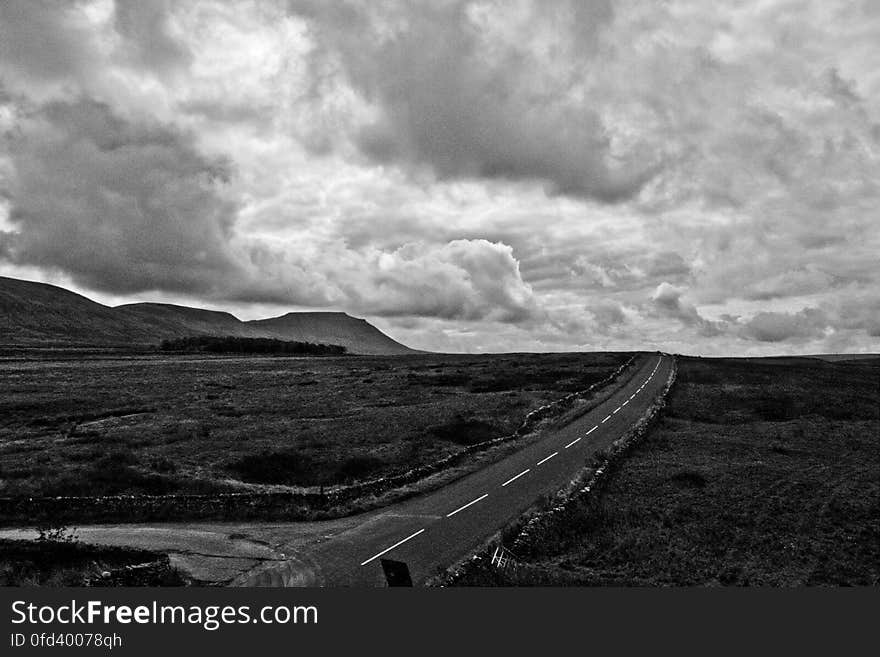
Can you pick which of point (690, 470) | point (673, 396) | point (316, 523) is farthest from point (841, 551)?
point (673, 396)

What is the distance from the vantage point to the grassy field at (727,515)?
22109 mm

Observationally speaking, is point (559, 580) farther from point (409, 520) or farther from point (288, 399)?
point (288, 399)

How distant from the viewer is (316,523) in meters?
27.2

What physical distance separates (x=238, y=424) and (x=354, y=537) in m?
38.7

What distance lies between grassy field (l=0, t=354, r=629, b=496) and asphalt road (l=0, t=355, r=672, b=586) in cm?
852

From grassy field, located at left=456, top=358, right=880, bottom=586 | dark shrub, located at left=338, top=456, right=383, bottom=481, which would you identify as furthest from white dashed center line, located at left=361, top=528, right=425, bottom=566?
dark shrub, located at left=338, top=456, right=383, bottom=481

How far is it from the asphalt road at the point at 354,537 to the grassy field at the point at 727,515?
3.02 m

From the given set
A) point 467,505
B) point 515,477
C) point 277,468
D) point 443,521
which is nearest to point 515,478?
point 515,477

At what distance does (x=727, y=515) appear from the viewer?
29109 millimetres

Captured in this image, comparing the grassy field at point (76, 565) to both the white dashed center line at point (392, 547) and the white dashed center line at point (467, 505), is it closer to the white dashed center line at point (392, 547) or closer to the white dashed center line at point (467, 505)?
the white dashed center line at point (392, 547)

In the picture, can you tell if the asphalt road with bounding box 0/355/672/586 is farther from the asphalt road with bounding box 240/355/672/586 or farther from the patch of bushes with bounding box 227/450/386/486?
the patch of bushes with bounding box 227/450/386/486

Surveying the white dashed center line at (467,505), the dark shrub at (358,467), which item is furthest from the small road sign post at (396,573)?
the dark shrub at (358,467)

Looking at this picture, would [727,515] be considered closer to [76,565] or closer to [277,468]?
[277,468]

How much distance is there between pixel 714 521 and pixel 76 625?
26.8 meters
